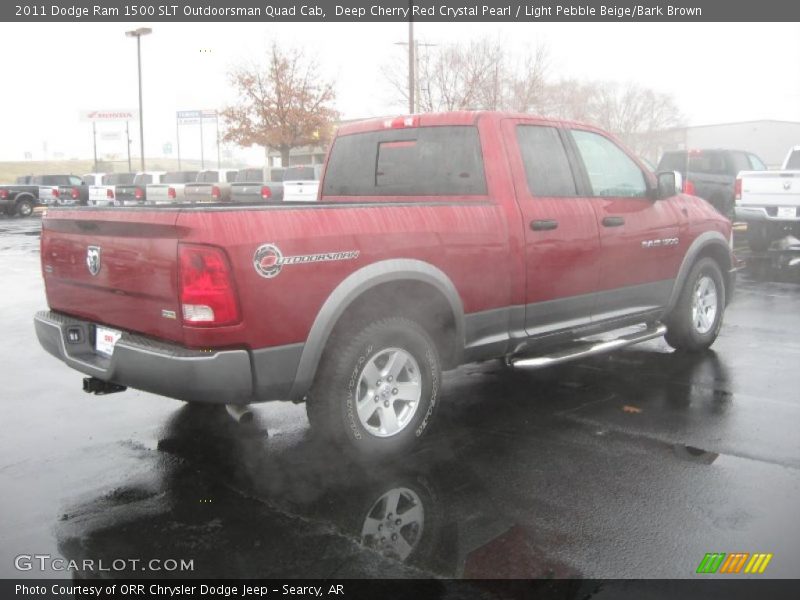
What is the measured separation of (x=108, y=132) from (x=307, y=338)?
10424 cm

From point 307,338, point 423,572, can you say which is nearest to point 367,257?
point 307,338

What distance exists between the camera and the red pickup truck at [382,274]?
3619mm

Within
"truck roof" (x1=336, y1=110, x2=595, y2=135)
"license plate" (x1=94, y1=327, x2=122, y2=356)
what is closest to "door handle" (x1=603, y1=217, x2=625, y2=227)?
"truck roof" (x1=336, y1=110, x2=595, y2=135)

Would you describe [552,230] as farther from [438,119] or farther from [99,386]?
[99,386]

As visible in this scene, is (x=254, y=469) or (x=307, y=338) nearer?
(x=307, y=338)

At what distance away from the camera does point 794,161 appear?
15.3m

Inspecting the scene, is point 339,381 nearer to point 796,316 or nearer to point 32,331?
point 32,331

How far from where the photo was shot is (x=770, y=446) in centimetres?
441

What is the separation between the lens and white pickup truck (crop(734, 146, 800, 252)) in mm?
12914

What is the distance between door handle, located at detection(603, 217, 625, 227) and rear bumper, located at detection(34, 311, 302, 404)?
270 cm

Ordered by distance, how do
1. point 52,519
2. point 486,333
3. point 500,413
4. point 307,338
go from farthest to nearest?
point 500,413
point 486,333
point 307,338
point 52,519

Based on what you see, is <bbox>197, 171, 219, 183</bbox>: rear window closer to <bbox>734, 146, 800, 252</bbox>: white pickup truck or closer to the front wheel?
the front wheel

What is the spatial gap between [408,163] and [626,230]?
5.78ft

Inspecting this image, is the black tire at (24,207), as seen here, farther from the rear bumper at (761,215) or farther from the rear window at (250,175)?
the rear bumper at (761,215)
